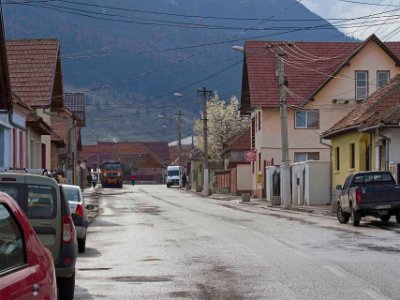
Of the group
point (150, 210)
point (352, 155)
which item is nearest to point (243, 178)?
point (352, 155)

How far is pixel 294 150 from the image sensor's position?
52.9 metres

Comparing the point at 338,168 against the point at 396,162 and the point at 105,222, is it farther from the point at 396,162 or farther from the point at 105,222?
the point at 105,222

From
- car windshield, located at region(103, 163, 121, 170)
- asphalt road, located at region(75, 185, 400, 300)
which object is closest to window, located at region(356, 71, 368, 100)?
asphalt road, located at region(75, 185, 400, 300)

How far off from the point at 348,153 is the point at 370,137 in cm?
419

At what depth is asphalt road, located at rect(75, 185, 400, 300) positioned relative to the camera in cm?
1027

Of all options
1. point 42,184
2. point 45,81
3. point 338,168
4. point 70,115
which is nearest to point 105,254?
point 42,184

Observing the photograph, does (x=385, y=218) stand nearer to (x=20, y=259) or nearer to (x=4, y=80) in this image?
(x=4, y=80)

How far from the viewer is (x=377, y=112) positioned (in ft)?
108

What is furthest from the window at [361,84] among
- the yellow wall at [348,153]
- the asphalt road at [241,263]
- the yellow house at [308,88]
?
the asphalt road at [241,263]

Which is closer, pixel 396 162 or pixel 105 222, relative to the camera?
pixel 105 222

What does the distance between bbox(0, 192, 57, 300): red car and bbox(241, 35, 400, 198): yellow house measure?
44509 mm

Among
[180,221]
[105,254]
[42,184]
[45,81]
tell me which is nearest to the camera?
[42,184]

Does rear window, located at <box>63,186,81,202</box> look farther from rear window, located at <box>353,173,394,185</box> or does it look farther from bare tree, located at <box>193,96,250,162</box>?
bare tree, located at <box>193,96,250,162</box>

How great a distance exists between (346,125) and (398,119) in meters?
6.84
